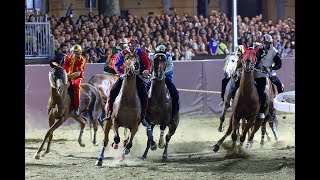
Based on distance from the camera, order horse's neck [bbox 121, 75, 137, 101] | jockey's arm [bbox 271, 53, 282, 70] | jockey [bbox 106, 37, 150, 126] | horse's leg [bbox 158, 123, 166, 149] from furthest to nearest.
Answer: jockey's arm [bbox 271, 53, 282, 70], horse's leg [bbox 158, 123, 166, 149], jockey [bbox 106, 37, 150, 126], horse's neck [bbox 121, 75, 137, 101]

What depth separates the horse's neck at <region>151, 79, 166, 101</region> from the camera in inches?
478

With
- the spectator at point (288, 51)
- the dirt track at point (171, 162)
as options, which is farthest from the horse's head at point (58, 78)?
the spectator at point (288, 51)

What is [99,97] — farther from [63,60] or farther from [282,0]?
[282,0]

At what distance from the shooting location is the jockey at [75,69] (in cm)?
1359

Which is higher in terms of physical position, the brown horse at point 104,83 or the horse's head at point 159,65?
the horse's head at point 159,65

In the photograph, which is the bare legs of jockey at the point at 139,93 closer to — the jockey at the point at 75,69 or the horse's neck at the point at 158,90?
the horse's neck at the point at 158,90

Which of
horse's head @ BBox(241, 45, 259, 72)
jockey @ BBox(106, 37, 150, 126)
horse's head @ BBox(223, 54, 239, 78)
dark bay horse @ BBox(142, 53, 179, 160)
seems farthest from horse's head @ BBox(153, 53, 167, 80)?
horse's head @ BBox(223, 54, 239, 78)

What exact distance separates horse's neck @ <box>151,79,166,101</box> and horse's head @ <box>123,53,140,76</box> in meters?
1.02

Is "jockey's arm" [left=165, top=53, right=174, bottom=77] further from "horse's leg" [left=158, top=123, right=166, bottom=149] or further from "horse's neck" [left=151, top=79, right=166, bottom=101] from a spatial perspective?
"horse's leg" [left=158, top=123, right=166, bottom=149]

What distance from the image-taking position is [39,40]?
1934 cm

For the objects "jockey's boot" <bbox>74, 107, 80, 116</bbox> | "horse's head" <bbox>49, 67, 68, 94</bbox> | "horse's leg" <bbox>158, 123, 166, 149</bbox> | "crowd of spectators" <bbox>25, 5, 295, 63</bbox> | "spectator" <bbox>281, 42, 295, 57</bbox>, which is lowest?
"horse's leg" <bbox>158, 123, 166, 149</bbox>

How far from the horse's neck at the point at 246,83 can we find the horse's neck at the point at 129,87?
2.24 m
